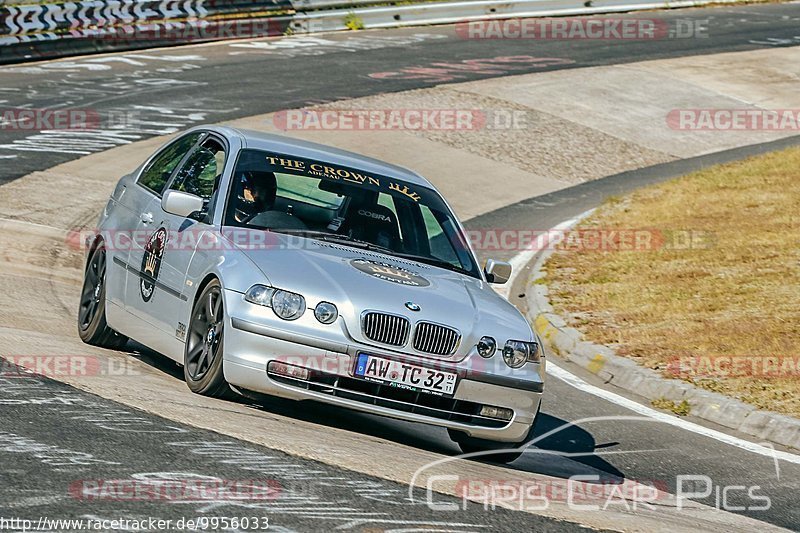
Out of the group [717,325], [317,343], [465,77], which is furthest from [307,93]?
[317,343]

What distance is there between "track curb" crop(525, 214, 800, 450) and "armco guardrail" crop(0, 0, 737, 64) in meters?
14.1

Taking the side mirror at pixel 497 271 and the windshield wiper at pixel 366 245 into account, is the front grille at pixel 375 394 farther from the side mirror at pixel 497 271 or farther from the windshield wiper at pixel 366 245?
the side mirror at pixel 497 271

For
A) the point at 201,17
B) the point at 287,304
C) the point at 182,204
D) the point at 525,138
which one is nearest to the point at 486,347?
the point at 287,304

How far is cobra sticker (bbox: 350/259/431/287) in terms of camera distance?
7.55 metres

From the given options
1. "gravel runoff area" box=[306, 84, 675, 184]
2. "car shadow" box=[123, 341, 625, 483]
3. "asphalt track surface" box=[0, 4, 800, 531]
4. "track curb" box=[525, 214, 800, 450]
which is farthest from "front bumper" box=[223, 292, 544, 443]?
"gravel runoff area" box=[306, 84, 675, 184]

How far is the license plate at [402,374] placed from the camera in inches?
279

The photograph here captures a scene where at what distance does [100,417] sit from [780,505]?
11.7 feet

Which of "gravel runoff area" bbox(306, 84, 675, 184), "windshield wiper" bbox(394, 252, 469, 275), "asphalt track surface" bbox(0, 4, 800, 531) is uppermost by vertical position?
"windshield wiper" bbox(394, 252, 469, 275)

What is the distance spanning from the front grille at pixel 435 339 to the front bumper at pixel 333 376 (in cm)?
7

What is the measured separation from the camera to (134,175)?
31.8 feet

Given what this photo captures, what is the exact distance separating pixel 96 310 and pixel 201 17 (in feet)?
63.1

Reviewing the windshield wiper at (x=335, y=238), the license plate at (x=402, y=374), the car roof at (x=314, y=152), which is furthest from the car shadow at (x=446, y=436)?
the car roof at (x=314, y=152)

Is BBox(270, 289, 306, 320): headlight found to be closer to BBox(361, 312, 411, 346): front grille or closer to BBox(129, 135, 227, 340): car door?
BBox(361, 312, 411, 346): front grille

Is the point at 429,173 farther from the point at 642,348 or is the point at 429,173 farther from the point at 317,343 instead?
the point at 317,343
